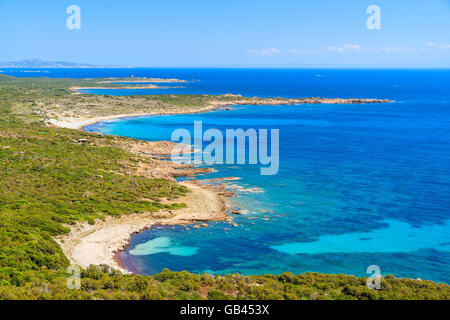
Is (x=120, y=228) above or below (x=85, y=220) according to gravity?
below

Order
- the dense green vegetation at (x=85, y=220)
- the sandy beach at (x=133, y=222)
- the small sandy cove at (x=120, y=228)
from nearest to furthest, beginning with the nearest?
the dense green vegetation at (x=85, y=220)
the small sandy cove at (x=120, y=228)
the sandy beach at (x=133, y=222)

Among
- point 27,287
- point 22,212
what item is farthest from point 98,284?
point 22,212

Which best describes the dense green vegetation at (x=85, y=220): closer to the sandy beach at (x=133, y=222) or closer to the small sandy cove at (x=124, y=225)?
the small sandy cove at (x=124, y=225)

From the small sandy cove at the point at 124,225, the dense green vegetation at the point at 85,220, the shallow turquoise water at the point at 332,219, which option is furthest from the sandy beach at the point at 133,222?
the shallow turquoise water at the point at 332,219

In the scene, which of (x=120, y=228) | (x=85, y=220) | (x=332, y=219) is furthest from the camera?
(x=332, y=219)

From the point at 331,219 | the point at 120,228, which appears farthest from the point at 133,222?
the point at 331,219

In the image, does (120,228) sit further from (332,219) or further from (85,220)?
(332,219)
